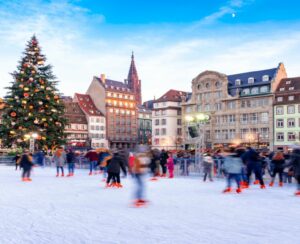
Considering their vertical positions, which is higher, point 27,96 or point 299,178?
point 27,96

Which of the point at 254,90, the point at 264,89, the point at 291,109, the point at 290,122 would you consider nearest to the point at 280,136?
the point at 290,122

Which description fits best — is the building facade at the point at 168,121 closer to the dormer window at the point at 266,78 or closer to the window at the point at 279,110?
the dormer window at the point at 266,78

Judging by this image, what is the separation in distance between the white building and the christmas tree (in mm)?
45094

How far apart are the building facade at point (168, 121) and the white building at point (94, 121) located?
1300cm

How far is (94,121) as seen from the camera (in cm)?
8881

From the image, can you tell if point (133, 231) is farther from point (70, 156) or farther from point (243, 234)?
point (70, 156)

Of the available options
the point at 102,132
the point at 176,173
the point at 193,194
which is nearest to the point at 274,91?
the point at 102,132

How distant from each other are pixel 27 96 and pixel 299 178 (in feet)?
107

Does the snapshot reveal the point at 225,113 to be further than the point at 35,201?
Yes

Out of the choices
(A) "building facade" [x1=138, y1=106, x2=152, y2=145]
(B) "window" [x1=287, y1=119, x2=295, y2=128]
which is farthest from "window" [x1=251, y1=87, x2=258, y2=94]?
(A) "building facade" [x1=138, y1=106, x2=152, y2=145]

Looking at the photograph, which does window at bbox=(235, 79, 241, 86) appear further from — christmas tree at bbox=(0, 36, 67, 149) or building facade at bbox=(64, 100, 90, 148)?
christmas tree at bbox=(0, 36, 67, 149)

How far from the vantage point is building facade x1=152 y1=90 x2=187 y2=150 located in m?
82.0

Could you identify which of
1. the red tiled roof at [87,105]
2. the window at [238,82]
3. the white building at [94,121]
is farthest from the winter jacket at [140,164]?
the red tiled roof at [87,105]

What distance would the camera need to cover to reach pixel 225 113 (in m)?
71.4
